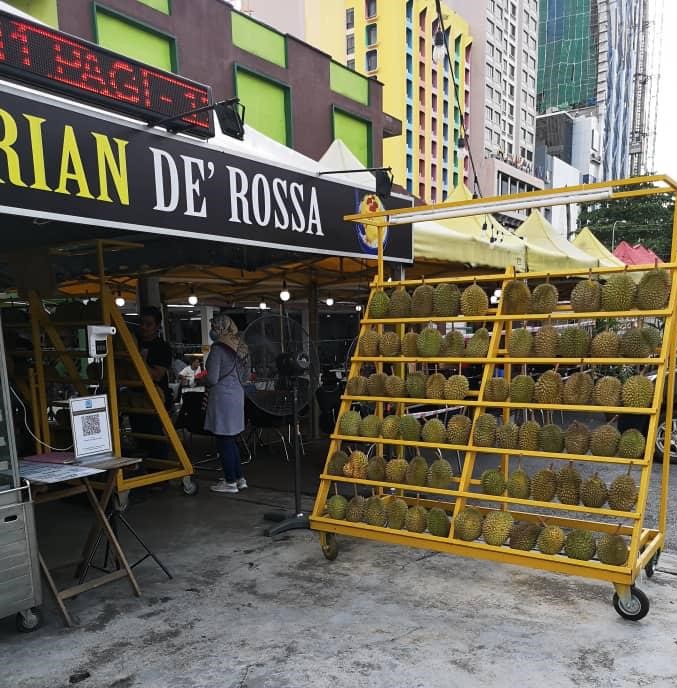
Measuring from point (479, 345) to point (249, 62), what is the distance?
1118 cm

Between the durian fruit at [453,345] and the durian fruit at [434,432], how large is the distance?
46cm

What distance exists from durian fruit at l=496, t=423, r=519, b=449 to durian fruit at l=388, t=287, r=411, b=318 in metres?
1.05

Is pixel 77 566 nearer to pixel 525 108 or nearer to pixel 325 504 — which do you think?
pixel 325 504

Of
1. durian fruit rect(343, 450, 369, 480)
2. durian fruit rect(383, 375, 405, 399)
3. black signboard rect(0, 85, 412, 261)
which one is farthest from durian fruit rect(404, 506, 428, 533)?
black signboard rect(0, 85, 412, 261)

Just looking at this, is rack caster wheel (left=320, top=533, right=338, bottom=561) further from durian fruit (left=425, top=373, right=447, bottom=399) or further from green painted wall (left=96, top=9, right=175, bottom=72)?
green painted wall (left=96, top=9, right=175, bottom=72)

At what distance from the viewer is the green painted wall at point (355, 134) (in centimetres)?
1545

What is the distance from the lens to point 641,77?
341ft

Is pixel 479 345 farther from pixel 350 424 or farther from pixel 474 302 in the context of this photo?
pixel 350 424

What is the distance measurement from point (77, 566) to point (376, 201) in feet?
11.7

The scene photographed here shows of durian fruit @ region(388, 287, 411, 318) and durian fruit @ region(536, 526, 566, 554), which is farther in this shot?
durian fruit @ region(388, 287, 411, 318)

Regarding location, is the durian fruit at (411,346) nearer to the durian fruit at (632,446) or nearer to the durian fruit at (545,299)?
the durian fruit at (545,299)

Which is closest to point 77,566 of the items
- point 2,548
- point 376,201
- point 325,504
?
point 2,548

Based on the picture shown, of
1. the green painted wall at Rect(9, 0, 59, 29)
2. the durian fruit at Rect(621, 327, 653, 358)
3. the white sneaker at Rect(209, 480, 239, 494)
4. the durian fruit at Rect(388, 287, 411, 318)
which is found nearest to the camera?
the durian fruit at Rect(621, 327, 653, 358)

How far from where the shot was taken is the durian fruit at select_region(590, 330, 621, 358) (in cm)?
330
